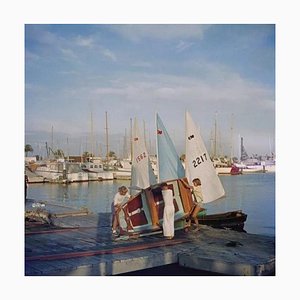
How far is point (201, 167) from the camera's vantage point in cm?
549

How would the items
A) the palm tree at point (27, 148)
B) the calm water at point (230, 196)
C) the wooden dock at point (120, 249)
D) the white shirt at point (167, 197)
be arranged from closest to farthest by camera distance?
the wooden dock at point (120, 249)
the palm tree at point (27, 148)
the calm water at point (230, 196)
the white shirt at point (167, 197)

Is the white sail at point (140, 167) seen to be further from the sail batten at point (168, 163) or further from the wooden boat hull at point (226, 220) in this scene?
the wooden boat hull at point (226, 220)

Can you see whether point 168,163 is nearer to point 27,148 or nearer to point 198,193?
point 198,193

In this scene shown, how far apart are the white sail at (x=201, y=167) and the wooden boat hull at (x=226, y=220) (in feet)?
0.76

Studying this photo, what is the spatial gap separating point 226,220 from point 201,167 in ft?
1.99

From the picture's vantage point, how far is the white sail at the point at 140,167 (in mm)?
5398

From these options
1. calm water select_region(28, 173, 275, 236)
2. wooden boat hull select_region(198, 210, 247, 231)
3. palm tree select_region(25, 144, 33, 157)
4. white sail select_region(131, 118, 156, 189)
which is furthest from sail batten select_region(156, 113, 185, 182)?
palm tree select_region(25, 144, 33, 157)

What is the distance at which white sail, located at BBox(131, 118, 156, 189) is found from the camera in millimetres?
5398

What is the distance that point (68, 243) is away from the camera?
516cm

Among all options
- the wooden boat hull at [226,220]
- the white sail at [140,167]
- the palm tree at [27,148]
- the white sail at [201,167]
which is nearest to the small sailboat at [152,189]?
the white sail at [140,167]

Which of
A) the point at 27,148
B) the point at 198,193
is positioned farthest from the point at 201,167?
the point at 27,148

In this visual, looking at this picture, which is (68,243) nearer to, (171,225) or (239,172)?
(171,225)

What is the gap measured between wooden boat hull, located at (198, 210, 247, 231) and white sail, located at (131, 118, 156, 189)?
66cm

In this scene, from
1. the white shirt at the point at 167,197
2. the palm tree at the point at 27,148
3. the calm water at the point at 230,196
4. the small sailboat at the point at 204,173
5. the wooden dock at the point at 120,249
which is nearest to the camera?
the wooden dock at the point at 120,249
